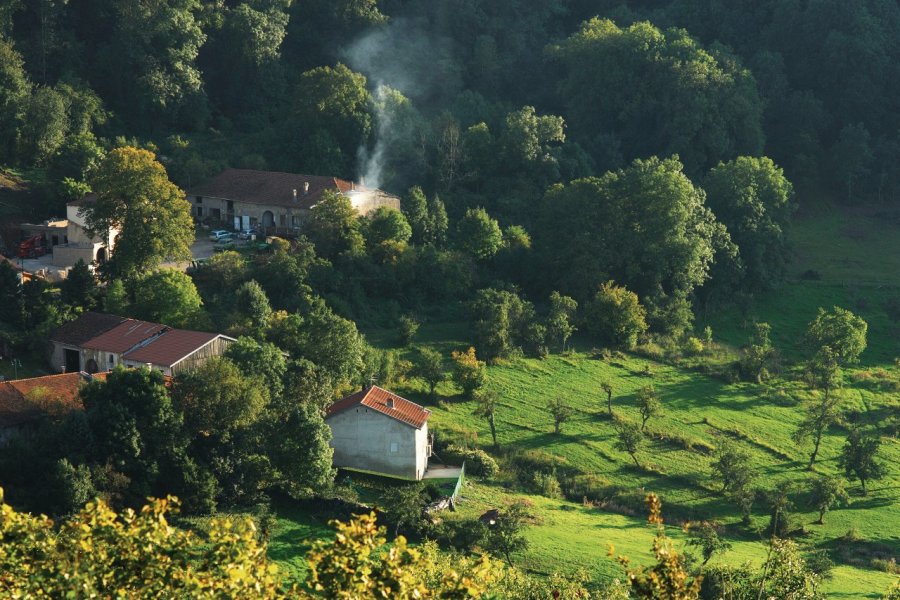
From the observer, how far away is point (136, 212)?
4741 centimetres

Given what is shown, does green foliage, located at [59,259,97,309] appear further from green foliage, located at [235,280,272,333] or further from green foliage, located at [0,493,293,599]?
green foliage, located at [0,493,293,599]

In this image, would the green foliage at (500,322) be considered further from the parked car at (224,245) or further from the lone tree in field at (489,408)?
the parked car at (224,245)

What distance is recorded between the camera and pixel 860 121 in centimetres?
7394

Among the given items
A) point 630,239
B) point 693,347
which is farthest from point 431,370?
point 630,239

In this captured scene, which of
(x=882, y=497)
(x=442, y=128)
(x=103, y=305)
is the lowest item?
(x=882, y=497)

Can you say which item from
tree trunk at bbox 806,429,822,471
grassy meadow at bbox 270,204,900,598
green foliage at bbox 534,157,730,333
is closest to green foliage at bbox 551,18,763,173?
green foliage at bbox 534,157,730,333

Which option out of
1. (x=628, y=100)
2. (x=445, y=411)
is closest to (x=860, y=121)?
(x=628, y=100)

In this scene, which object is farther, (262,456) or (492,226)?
(492,226)

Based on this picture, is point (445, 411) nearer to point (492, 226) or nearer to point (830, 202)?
point (492, 226)

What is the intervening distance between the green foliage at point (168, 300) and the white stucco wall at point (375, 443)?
678 cm

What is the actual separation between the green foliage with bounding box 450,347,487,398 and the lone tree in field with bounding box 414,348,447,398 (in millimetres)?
558

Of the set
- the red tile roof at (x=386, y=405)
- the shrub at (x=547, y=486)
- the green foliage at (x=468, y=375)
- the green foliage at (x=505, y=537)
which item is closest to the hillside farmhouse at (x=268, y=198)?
the green foliage at (x=468, y=375)

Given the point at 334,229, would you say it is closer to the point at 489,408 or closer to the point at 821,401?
the point at 489,408

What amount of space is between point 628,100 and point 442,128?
33.5 feet
